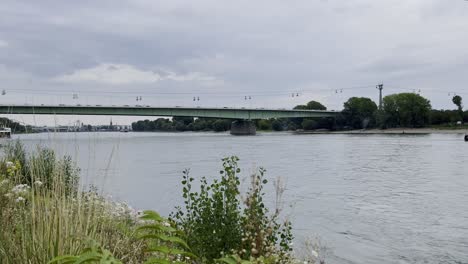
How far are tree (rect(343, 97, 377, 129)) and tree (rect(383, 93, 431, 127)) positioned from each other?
24.4 ft

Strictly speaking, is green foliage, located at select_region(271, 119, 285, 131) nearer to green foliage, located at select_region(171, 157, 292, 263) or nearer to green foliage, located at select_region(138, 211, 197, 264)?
green foliage, located at select_region(138, 211, 197, 264)

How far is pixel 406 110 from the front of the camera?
136 metres

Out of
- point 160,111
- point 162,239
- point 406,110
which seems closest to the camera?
point 162,239

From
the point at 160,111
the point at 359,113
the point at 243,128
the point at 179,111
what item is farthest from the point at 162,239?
the point at 359,113

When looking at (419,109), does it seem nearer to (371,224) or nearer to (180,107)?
(180,107)

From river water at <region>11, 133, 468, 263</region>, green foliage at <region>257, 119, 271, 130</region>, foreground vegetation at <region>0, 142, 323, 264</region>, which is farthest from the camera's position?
green foliage at <region>257, 119, 271, 130</region>

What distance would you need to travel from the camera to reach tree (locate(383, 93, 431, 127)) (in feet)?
447

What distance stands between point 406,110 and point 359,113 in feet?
51.9

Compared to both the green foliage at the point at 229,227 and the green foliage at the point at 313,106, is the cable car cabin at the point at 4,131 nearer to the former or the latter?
the green foliage at the point at 229,227

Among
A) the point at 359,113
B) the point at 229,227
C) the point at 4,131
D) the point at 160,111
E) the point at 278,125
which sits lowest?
the point at 229,227

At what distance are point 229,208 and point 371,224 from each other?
9.72 m

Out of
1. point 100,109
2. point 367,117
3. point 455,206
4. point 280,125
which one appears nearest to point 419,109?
point 367,117

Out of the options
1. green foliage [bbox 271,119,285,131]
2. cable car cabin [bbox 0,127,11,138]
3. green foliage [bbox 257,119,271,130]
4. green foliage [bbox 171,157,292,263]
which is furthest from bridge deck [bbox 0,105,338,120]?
green foliage [bbox 171,157,292,263]

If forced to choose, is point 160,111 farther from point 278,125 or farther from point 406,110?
point 278,125
